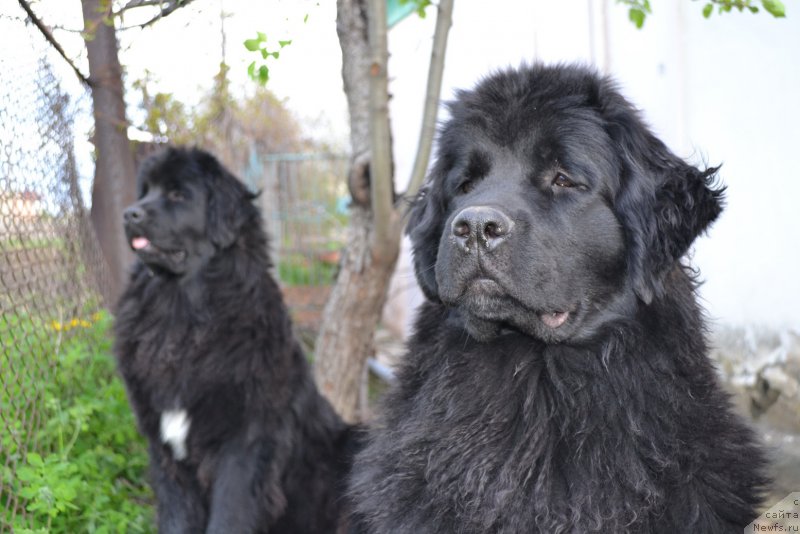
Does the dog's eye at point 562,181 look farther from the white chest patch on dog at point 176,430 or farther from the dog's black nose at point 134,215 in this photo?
the dog's black nose at point 134,215

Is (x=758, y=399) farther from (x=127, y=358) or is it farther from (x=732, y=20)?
(x=127, y=358)

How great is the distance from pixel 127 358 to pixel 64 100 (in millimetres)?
1483

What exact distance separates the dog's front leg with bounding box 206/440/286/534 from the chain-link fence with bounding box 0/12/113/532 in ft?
2.66

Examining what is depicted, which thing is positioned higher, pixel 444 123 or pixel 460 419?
pixel 444 123

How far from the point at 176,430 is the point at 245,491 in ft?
1.46

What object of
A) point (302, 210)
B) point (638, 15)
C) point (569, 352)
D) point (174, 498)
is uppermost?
point (638, 15)

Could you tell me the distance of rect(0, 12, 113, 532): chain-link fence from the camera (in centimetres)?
321

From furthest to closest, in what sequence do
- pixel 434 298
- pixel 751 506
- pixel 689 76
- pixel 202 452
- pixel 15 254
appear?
pixel 689 76 → pixel 202 452 → pixel 15 254 → pixel 434 298 → pixel 751 506

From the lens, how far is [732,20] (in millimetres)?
5000

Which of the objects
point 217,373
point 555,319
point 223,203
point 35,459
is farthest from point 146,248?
point 555,319

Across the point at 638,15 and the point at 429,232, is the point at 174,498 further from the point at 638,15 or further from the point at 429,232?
the point at 638,15

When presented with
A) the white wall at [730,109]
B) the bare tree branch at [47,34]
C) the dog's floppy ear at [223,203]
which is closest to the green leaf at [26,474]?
the dog's floppy ear at [223,203]

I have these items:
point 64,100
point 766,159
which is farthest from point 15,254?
point 766,159

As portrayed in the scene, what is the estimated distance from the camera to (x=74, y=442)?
3742mm
